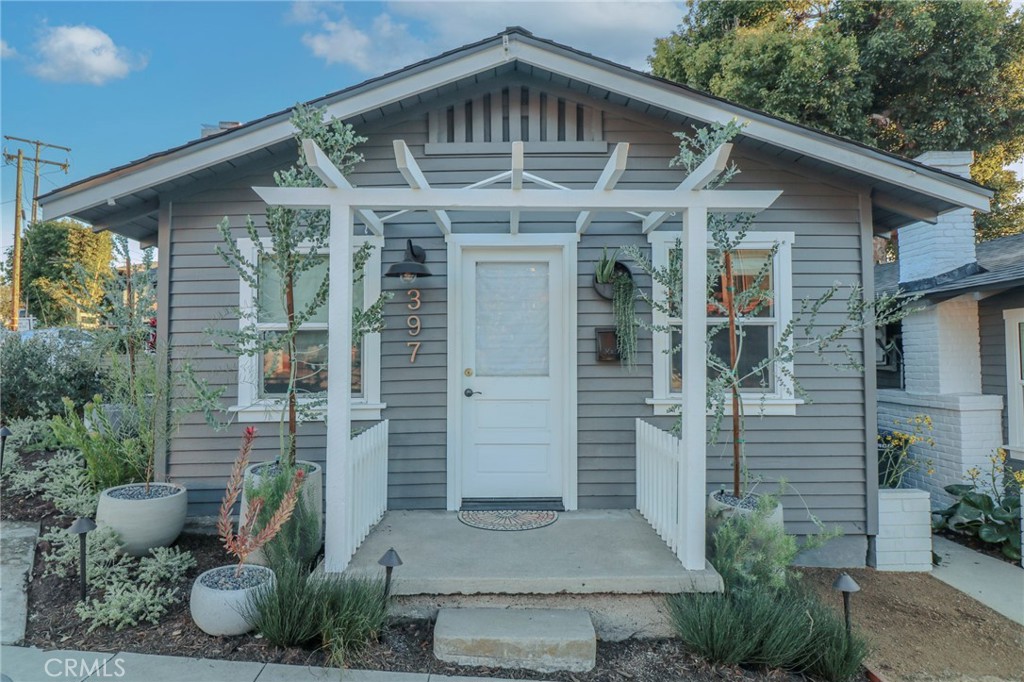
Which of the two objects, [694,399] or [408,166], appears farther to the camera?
[694,399]

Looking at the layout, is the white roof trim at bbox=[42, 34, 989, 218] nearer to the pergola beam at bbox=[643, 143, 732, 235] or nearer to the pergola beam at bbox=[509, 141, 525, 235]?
the pergola beam at bbox=[643, 143, 732, 235]

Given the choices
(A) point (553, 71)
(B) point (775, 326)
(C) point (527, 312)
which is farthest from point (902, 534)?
(A) point (553, 71)

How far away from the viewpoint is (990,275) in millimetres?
5121

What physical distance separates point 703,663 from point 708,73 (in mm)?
11027

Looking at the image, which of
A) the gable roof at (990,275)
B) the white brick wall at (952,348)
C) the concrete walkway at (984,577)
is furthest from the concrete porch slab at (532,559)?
the white brick wall at (952,348)

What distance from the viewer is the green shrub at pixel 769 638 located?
8.54 feet

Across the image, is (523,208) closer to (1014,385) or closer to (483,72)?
(483,72)

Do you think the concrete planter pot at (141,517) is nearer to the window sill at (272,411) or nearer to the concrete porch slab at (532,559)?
the window sill at (272,411)

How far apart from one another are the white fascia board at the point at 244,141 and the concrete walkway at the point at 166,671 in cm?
284

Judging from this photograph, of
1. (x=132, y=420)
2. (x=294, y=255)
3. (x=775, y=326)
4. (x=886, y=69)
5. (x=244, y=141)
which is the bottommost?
(x=132, y=420)

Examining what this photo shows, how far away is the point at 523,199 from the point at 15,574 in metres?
3.74

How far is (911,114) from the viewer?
10086 millimetres

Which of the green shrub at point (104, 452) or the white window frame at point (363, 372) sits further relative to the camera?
the white window frame at point (363, 372)

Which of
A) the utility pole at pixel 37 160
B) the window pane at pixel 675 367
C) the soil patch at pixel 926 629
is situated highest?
the utility pole at pixel 37 160
